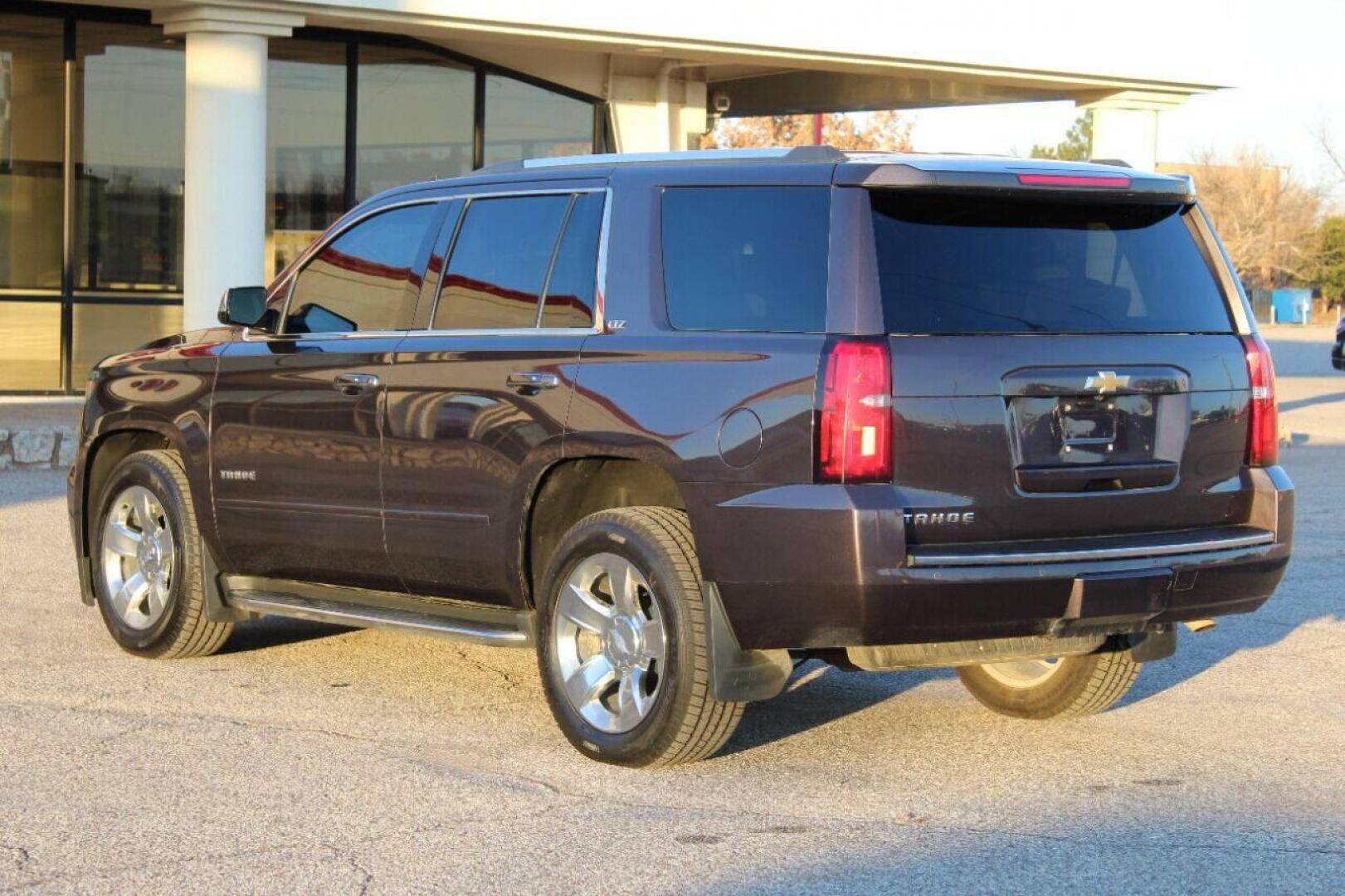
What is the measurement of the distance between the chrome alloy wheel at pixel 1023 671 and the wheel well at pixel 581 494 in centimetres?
147

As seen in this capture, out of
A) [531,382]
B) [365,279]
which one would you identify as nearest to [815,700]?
[531,382]

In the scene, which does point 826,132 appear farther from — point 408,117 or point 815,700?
point 815,700

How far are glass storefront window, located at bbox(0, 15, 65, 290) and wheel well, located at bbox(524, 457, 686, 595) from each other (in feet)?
47.8

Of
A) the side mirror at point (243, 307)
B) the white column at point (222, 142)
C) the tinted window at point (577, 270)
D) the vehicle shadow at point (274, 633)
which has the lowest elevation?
the vehicle shadow at point (274, 633)

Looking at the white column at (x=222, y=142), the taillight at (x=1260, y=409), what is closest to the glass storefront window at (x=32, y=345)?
the white column at (x=222, y=142)

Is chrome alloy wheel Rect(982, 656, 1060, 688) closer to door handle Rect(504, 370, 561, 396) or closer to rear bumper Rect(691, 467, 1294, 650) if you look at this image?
rear bumper Rect(691, 467, 1294, 650)

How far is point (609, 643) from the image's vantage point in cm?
625

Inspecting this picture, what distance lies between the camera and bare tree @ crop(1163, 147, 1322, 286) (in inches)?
3629

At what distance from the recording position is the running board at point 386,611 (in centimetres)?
671

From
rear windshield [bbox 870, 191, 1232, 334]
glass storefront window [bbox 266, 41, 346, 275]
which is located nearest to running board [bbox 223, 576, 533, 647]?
rear windshield [bbox 870, 191, 1232, 334]

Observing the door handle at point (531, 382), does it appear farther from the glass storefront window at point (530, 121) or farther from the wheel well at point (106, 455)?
the glass storefront window at point (530, 121)

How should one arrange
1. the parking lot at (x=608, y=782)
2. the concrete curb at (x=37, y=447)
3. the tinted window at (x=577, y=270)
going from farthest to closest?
the concrete curb at (x=37, y=447) < the tinted window at (x=577, y=270) < the parking lot at (x=608, y=782)

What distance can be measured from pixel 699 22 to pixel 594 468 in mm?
12961

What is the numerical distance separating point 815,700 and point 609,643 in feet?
4.51
